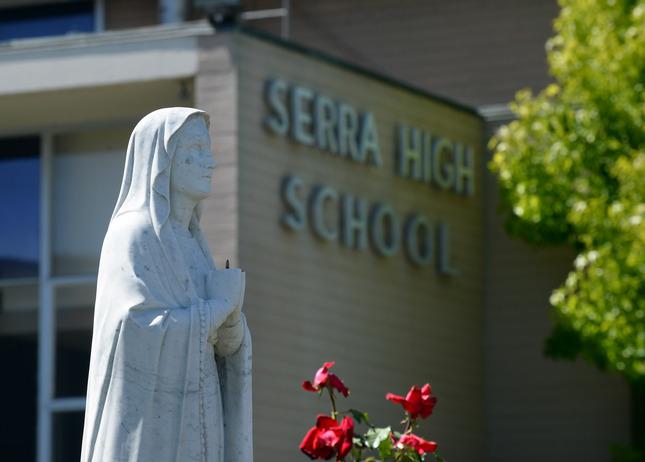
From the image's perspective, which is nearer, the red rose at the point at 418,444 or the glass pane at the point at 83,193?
the red rose at the point at 418,444

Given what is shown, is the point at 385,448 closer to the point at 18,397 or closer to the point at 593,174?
the point at 593,174

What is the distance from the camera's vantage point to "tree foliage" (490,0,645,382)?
21.6 meters

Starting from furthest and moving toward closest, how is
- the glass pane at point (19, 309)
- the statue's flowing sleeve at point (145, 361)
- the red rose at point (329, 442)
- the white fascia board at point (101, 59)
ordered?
the glass pane at point (19, 309)
the white fascia board at point (101, 59)
the red rose at point (329, 442)
the statue's flowing sleeve at point (145, 361)

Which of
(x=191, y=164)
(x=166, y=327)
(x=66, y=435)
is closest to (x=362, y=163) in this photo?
(x=66, y=435)

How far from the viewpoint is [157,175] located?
1089 centimetres

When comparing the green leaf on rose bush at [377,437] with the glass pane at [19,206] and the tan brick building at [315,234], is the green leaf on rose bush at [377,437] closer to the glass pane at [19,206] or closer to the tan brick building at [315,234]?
the tan brick building at [315,234]

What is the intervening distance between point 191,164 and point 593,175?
12381mm

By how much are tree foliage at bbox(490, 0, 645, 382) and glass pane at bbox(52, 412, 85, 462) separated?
16.2 feet

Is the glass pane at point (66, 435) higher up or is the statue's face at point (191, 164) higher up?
the statue's face at point (191, 164)

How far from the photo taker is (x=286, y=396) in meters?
22.0

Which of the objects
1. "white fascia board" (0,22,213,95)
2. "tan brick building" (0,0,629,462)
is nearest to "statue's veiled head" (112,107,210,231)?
"tan brick building" (0,0,629,462)

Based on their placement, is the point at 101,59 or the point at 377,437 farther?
the point at 101,59

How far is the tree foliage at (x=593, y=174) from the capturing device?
2158 cm

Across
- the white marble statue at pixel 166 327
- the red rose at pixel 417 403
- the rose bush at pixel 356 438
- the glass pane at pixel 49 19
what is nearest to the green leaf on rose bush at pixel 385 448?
the rose bush at pixel 356 438
